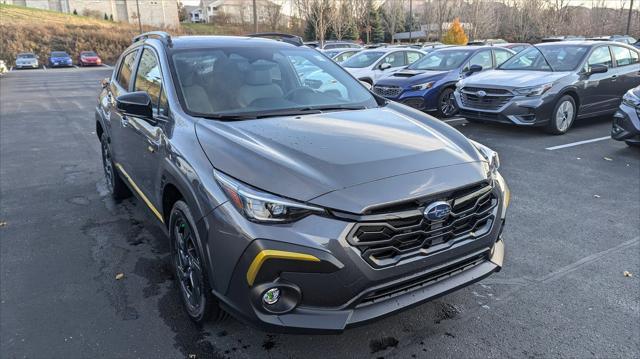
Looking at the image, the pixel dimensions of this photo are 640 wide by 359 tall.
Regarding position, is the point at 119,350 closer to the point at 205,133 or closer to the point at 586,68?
the point at 205,133

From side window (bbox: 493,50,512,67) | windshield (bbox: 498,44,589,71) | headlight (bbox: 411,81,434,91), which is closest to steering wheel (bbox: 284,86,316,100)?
windshield (bbox: 498,44,589,71)

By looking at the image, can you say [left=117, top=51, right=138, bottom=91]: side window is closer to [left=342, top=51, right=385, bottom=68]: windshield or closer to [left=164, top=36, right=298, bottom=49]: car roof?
[left=164, top=36, right=298, bottom=49]: car roof

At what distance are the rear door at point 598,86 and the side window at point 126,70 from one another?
304 inches

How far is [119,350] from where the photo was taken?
2.80 meters

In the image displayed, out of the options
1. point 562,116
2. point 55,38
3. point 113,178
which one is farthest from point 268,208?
point 55,38

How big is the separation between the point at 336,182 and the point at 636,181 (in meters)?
5.22

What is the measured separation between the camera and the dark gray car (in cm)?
834

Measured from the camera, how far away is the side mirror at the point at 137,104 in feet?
11.0

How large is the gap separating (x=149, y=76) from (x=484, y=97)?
6.60 metres

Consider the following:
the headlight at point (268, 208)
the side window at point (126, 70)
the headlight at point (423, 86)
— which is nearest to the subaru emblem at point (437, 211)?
the headlight at point (268, 208)

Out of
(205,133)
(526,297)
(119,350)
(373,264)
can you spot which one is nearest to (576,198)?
(526,297)

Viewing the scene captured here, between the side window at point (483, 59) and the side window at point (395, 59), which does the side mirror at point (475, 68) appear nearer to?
the side window at point (483, 59)

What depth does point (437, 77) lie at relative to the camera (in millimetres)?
10422

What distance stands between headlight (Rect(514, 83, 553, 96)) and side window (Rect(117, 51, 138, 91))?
6.50m
